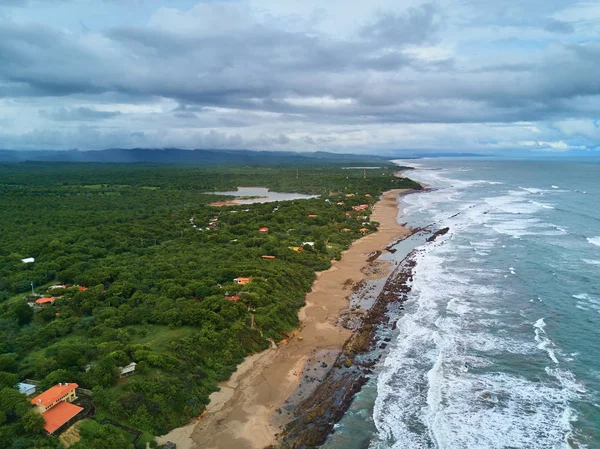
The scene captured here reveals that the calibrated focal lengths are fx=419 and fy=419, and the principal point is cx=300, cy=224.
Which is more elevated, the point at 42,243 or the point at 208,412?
the point at 42,243

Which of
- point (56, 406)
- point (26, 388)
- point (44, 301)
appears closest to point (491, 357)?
point (56, 406)

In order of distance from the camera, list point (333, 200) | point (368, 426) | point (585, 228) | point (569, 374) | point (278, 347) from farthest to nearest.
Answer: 1. point (333, 200)
2. point (585, 228)
3. point (278, 347)
4. point (569, 374)
5. point (368, 426)

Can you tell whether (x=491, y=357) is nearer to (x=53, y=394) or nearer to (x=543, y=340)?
(x=543, y=340)

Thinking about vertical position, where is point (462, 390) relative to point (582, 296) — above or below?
below

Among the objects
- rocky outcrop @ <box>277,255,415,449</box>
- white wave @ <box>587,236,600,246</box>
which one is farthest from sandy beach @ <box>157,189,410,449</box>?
white wave @ <box>587,236,600,246</box>

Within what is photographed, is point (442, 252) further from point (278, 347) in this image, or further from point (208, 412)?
point (208, 412)

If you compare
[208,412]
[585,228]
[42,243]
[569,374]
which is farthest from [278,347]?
[585,228]

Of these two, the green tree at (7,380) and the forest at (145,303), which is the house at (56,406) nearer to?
the forest at (145,303)

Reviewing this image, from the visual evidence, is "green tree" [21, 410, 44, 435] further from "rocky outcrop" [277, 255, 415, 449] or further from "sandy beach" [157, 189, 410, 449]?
"rocky outcrop" [277, 255, 415, 449]

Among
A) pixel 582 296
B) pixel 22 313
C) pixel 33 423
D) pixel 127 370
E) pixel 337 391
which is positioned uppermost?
pixel 22 313
